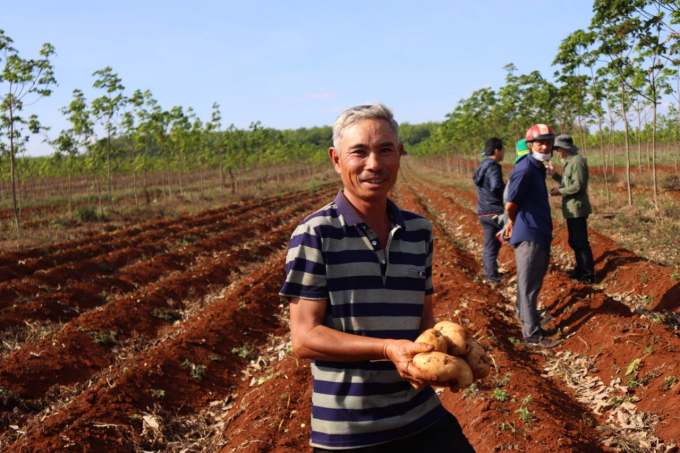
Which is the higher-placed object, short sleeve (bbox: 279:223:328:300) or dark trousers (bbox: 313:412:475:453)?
short sleeve (bbox: 279:223:328:300)

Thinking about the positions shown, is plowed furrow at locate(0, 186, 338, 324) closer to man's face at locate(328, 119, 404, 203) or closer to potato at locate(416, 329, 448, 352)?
man's face at locate(328, 119, 404, 203)

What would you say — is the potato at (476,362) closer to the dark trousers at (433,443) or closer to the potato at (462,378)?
the potato at (462,378)

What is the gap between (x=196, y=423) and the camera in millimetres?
5160

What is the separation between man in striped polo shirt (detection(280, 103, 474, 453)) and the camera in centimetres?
172

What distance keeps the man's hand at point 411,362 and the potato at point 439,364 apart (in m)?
0.01

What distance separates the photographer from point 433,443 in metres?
1.84

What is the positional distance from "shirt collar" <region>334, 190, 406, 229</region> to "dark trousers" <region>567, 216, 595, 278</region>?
6.61 meters

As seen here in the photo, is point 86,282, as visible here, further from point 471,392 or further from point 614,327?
point 614,327

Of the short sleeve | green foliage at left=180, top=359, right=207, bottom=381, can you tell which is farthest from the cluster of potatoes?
green foliage at left=180, top=359, right=207, bottom=381

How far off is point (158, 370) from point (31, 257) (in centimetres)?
847

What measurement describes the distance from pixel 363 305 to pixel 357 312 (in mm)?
31

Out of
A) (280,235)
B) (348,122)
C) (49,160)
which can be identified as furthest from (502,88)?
(49,160)

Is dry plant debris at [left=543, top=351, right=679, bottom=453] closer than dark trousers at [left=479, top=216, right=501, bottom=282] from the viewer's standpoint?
Yes

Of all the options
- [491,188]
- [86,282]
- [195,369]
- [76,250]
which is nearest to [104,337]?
[195,369]
